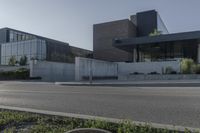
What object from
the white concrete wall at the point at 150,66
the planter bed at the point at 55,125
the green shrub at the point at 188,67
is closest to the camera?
the planter bed at the point at 55,125

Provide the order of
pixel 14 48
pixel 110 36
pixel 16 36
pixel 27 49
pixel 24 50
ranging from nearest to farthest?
pixel 27 49, pixel 24 50, pixel 110 36, pixel 14 48, pixel 16 36

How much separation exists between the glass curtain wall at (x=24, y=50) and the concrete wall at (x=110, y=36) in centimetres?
1481

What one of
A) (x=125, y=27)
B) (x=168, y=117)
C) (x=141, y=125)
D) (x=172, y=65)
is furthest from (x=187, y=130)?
(x=125, y=27)

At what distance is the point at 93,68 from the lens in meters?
34.9

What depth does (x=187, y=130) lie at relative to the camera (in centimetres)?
438

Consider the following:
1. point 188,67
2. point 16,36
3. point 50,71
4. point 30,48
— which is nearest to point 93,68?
point 50,71

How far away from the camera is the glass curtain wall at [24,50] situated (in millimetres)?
56600

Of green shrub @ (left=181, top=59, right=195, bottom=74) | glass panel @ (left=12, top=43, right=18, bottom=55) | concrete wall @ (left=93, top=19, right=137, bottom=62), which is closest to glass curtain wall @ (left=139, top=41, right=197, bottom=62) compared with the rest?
green shrub @ (left=181, top=59, right=195, bottom=74)

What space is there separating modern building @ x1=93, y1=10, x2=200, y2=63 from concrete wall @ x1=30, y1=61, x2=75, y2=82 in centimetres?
993

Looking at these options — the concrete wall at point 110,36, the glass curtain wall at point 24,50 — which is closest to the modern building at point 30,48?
the glass curtain wall at point 24,50

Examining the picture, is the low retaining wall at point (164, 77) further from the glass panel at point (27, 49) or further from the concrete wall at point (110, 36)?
the glass panel at point (27, 49)

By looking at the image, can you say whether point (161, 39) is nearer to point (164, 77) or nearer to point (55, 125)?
point (164, 77)

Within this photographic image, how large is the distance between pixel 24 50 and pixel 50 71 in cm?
2446

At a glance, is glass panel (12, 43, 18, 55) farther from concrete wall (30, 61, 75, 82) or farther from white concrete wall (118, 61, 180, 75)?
white concrete wall (118, 61, 180, 75)
